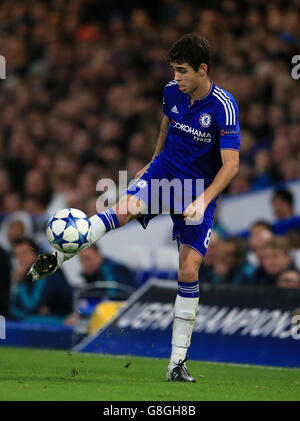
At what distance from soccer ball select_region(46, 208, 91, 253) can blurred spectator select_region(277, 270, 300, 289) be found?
3.42 meters

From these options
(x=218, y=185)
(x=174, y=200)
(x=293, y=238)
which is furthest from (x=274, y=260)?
(x=218, y=185)

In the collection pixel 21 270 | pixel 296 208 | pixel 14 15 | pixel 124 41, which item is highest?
pixel 14 15

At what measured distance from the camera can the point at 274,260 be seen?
9.64m

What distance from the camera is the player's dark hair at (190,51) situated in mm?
6652

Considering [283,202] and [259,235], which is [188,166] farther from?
[283,202]

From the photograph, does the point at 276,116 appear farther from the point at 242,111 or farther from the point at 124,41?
the point at 124,41

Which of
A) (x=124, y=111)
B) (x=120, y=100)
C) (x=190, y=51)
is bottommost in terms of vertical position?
(x=190, y=51)

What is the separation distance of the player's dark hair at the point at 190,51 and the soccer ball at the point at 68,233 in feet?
4.29

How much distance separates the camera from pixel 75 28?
17984 mm

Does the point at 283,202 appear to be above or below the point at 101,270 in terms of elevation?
above

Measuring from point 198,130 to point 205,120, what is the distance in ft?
0.33

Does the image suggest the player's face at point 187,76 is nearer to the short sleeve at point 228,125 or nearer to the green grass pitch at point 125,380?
the short sleeve at point 228,125
